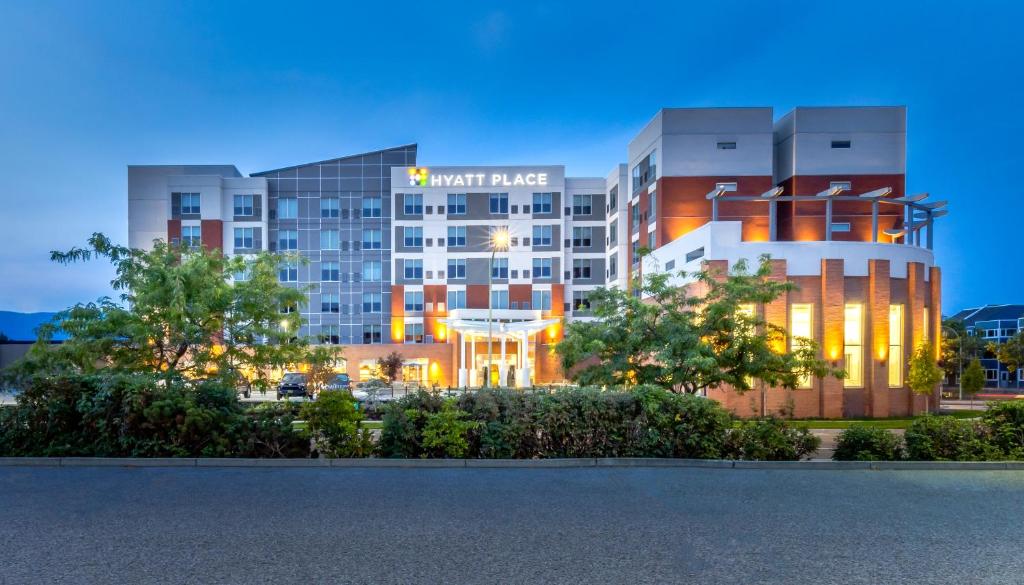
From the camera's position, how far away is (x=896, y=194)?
36.5 meters

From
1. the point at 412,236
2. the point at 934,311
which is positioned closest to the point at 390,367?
the point at 412,236

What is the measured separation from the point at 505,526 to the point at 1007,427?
37.2ft

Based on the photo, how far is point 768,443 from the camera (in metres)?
11.9

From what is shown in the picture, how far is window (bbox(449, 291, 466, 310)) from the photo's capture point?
53875mm

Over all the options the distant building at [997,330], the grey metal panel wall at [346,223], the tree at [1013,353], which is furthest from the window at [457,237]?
the distant building at [997,330]

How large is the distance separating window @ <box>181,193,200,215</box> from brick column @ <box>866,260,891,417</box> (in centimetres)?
5133

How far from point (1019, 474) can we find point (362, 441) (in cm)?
1228

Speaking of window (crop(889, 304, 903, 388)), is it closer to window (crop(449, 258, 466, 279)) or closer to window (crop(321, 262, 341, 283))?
window (crop(449, 258, 466, 279))

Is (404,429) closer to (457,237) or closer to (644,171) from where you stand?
Result: (644,171)

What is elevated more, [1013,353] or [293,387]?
[1013,353]

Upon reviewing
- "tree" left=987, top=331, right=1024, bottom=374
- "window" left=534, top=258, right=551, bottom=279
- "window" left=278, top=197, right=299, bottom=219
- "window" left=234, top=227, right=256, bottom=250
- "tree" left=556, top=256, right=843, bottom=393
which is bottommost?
"tree" left=987, top=331, right=1024, bottom=374

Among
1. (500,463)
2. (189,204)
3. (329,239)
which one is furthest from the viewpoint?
(329,239)

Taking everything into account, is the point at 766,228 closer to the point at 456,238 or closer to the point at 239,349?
the point at 456,238

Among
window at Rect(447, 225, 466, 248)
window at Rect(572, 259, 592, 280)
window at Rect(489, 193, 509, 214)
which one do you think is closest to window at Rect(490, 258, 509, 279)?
window at Rect(447, 225, 466, 248)
